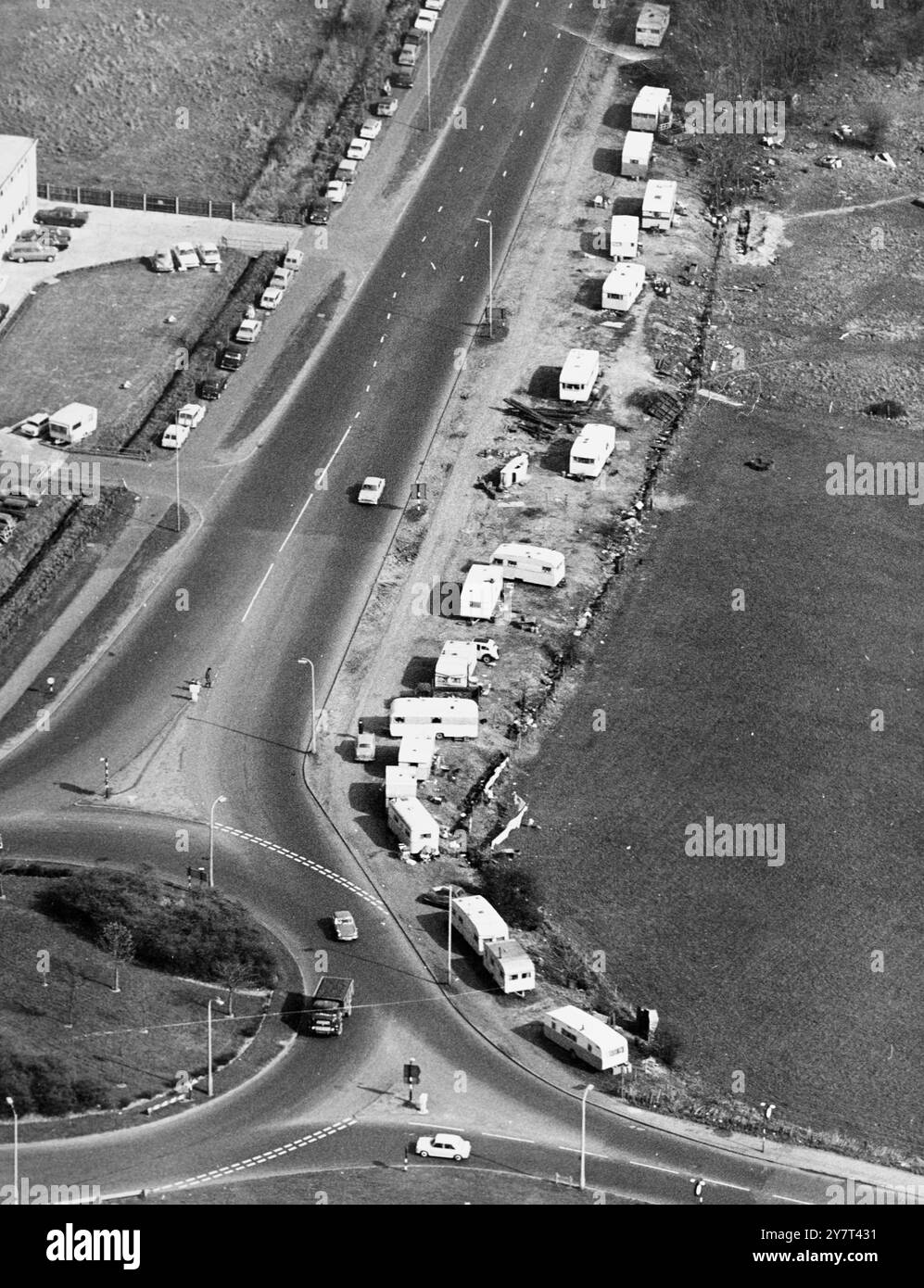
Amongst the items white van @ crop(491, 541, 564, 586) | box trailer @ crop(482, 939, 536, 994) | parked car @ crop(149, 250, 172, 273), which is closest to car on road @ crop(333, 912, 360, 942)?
box trailer @ crop(482, 939, 536, 994)

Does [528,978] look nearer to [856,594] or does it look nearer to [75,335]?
[856,594]

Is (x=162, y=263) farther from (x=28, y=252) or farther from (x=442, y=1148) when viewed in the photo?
(x=442, y=1148)

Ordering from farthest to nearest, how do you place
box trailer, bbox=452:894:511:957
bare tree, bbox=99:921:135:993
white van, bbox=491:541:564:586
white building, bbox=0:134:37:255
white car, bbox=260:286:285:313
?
1. white building, bbox=0:134:37:255
2. white car, bbox=260:286:285:313
3. white van, bbox=491:541:564:586
4. box trailer, bbox=452:894:511:957
5. bare tree, bbox=99:921:135:993

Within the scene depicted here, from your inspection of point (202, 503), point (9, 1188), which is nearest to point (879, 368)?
point (202, 503)

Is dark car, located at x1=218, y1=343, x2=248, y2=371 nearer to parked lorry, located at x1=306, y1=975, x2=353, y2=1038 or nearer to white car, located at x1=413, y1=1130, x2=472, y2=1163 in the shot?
parked lorry, located at x1=306, y1=975, x2=353, y2=1038

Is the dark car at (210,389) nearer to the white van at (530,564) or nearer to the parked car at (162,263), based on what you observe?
the parked car at (162,263)
